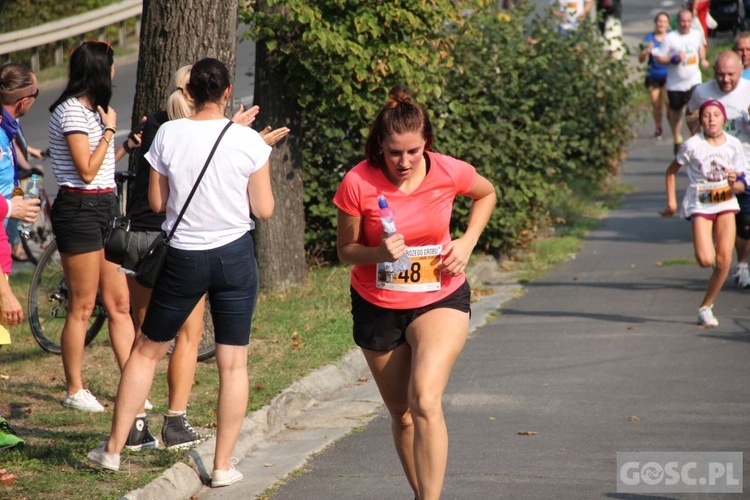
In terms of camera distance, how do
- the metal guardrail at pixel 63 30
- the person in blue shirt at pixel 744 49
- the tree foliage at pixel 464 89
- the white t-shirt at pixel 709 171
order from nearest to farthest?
1. the white t-shirt at pixel 709 171
2. the tree foliage at pixel 464 89
3. the person in blue shirt at pixel 744 49
4. the metal guardrail at pixel 63 30

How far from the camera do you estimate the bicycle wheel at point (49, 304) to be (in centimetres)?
783

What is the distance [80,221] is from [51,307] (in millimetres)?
1623

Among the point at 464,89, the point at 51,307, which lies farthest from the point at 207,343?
the point at 464,89

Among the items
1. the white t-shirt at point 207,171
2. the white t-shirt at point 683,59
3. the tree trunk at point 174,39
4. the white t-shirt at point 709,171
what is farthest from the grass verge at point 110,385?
the white t-shirt at point 683,59

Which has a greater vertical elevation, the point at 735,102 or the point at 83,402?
the point at 735,102

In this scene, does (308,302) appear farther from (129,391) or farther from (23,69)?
(129,391)

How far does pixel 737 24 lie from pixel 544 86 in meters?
17.5

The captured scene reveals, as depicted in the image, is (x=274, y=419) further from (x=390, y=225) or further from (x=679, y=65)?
(x=679, y=65)

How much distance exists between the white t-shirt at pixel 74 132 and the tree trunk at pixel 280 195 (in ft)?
11.5

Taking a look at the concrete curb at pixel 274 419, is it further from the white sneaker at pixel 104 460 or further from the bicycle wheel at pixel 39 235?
the bicycle wheel at pixel 39 235

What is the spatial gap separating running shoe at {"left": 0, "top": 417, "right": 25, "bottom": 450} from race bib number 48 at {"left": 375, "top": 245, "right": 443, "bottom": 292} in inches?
86.6

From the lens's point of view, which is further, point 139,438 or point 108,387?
point 108,387

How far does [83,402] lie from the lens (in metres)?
6.75

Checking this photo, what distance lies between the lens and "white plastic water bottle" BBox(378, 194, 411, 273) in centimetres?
478
